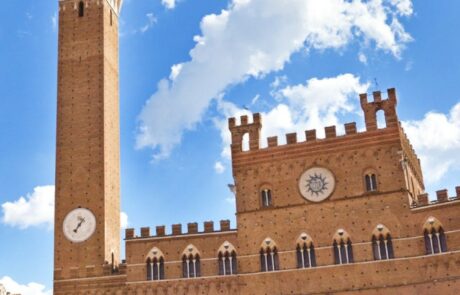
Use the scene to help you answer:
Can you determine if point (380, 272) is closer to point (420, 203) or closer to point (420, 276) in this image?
point (420, 276)

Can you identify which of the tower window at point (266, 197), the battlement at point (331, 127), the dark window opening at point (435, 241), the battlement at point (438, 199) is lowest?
the dark window opening at point (435, 241)

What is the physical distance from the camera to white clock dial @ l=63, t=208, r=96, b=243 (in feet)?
113

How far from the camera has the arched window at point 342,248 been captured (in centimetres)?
3084

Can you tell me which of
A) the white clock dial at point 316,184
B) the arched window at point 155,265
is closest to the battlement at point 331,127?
the white clock dial at point 316,184

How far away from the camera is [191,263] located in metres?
32.8

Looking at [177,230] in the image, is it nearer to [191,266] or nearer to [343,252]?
[191,266]

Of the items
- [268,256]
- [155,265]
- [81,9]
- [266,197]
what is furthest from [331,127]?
[81,9]

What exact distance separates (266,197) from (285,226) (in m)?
1.85

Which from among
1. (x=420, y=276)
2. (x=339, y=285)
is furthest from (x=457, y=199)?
(x=339, y=285)

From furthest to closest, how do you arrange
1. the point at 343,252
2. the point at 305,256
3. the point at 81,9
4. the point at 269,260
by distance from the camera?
the point at 81,9 < the point at 269,260 < the point at 305,256 < the point at 343,252

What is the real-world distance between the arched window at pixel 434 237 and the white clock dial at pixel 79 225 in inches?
646

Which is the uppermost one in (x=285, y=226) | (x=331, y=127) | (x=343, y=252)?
(x=331, y=127)

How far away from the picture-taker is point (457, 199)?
29.5m

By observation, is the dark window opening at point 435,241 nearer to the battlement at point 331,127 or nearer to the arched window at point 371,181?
the arched window at point 371,181
